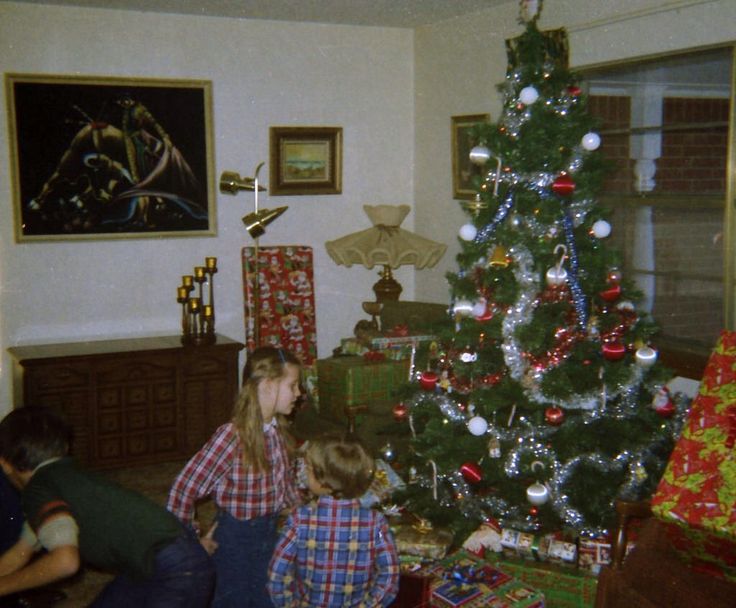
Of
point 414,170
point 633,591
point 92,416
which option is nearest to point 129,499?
point 633,591

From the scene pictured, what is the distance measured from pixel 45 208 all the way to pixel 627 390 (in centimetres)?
362

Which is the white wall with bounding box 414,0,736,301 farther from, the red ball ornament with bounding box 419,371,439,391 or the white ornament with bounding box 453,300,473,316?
the red ball ornament with bounding box 419,371,439,391

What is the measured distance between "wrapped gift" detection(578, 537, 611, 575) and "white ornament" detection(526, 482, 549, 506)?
23cm

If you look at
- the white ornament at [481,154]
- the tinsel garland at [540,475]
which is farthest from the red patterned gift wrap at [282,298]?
the white ornament at [481,154]

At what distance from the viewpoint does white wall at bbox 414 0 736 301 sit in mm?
3949

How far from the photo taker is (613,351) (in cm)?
342

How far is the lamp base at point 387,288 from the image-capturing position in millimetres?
5742

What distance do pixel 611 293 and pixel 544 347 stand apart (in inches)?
14.1

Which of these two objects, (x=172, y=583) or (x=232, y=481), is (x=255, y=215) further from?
(x=172, y=583)

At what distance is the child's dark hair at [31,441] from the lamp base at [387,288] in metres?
3.53

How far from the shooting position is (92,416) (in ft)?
16.3

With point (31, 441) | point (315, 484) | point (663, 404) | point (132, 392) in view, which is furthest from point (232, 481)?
point (132, 392)

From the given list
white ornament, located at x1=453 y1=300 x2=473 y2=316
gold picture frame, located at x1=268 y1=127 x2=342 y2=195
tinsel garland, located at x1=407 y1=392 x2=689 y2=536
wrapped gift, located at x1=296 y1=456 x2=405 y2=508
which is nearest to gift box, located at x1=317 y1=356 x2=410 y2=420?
wrapped gift, located at x1=296 y1=456 x2=405 y2=508

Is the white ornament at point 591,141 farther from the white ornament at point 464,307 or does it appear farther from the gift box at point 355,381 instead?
the gift box at point 355,381
